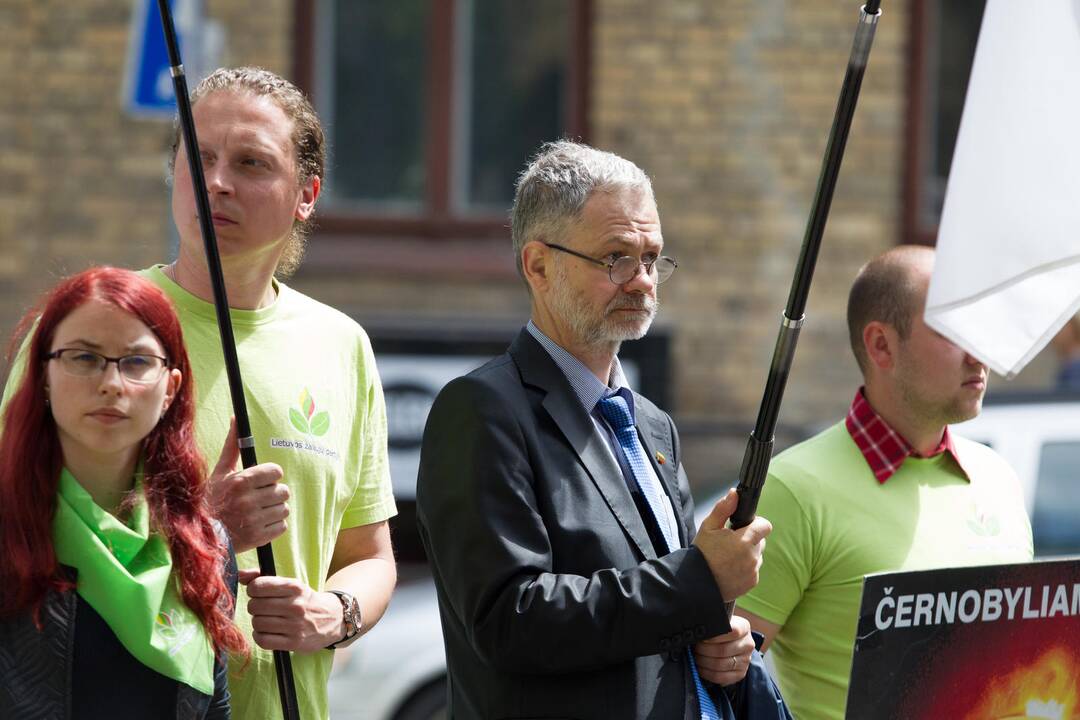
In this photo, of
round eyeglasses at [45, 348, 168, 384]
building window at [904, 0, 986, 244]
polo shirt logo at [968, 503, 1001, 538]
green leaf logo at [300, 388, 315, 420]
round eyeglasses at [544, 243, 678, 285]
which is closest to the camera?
round eyeglasses at [45, 348, 168, 384]

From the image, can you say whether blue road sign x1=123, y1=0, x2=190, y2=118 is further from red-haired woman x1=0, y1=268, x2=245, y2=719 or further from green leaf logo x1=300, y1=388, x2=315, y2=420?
red-haired woman x1=0, y1=268, x2=245, y2=719

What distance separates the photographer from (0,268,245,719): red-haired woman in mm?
2385

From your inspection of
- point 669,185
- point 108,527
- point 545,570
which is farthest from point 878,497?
point 669,185

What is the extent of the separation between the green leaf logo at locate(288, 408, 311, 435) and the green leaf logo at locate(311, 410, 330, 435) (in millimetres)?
15

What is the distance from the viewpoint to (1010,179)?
2455mm

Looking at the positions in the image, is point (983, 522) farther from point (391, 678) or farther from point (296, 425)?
point (391, 678)

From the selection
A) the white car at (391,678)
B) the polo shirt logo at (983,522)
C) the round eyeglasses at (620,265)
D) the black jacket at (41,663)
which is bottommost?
the white car at (391,678)

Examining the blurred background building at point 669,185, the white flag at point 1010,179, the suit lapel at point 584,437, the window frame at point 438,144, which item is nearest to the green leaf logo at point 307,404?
the suit lapel at point 584,437

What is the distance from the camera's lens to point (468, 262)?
9523 millimetres

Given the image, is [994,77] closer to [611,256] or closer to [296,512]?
[611,256]

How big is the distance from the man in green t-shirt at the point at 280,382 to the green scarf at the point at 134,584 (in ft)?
0.82

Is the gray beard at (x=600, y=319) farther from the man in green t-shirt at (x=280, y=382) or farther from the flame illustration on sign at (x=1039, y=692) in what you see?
the flame illustration on sign at (x=1039, y=692)

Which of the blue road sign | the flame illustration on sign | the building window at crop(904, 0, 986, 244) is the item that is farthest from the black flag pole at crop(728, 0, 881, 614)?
the building window at crop(904, 0, 986, 244)

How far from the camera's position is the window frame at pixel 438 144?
31.5ft
